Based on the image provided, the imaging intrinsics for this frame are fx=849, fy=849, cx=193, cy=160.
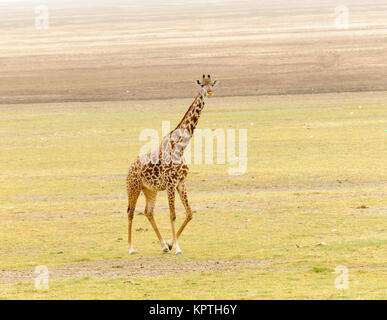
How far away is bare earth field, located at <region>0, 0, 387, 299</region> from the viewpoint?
48.6ft

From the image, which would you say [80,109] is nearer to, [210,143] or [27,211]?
[210,143]

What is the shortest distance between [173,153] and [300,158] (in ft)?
41.3

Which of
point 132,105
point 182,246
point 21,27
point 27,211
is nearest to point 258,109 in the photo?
point 132,105

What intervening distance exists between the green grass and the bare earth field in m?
0.06

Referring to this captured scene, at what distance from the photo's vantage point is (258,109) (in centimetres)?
4156

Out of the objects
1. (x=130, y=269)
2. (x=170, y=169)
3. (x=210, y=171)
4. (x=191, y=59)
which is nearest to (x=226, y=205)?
(x=210, y=171)

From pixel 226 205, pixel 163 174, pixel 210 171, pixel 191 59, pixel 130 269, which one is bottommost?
pixel 130 269

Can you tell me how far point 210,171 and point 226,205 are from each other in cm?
536

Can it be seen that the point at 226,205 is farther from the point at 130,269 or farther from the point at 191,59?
the point at 191,59

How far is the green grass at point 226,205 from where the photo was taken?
1419cm

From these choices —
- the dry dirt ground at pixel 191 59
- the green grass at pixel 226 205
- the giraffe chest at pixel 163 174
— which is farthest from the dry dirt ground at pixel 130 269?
the dry dirt ground at pixel 191 59

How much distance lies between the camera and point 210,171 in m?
26.8

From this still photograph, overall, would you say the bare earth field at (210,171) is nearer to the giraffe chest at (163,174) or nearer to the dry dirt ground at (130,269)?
the dry dirt ground at (130,269)

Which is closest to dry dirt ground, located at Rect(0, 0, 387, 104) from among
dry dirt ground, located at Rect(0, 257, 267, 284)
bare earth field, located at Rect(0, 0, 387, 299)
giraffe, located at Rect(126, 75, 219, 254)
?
bare earth field, located at Rect(0, 0, 387, 299)
